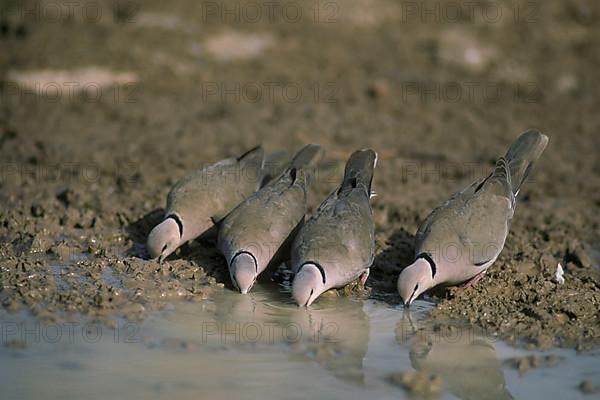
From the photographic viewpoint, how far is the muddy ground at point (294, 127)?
5324 mm

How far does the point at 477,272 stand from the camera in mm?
5250

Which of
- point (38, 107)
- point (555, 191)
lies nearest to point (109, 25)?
point (38, 107)

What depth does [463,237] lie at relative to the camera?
526 cm

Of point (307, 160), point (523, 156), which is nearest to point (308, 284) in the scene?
point (307, 160)

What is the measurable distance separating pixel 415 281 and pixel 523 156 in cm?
149

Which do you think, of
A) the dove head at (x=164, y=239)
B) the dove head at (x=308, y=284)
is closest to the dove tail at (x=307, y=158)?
the dove head at (x=164, y=239)

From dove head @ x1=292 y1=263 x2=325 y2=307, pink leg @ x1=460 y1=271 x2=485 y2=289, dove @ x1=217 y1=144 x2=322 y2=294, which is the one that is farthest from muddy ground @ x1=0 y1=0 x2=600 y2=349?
dove head @ x1=292 y1=263 x2=325 y2=307

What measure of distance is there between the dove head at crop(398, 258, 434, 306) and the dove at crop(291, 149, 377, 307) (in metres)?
0.28

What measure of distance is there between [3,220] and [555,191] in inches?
175

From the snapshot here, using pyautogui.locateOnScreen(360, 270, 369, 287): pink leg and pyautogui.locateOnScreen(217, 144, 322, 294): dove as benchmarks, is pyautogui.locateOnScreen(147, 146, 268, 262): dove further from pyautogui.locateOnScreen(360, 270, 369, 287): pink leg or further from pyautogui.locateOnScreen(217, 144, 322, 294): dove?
pyautogui.locateOnScreen(360, 270, 369, 287): pink leg

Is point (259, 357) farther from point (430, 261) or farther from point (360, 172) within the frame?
point (360, 172)

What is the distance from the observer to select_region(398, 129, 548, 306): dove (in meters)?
5.11

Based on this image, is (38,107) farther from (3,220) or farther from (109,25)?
(3,220)

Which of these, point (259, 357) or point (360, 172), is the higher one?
point (360, 172)
